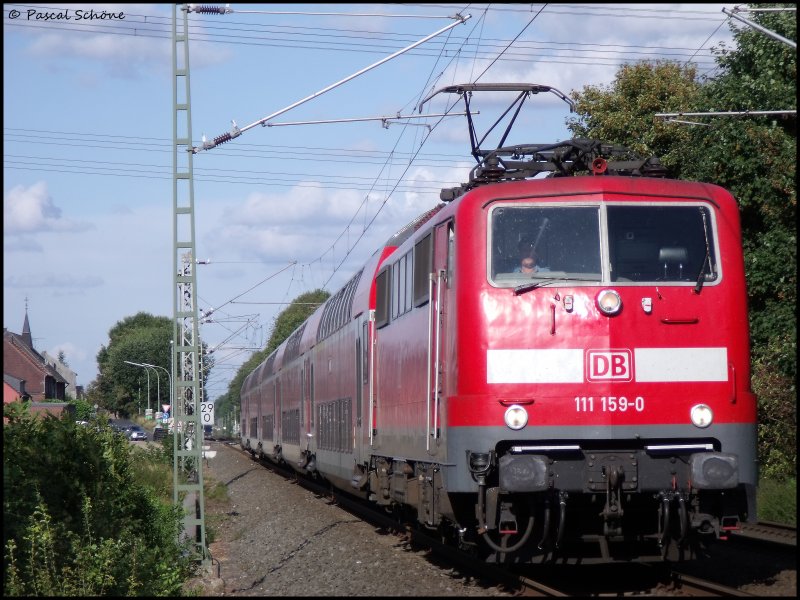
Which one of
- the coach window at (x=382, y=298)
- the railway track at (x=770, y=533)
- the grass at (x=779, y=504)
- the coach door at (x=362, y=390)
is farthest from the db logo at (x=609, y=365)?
the grass at (x=779, y=504)

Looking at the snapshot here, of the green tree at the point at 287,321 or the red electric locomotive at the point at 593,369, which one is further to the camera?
the green tree at the point at 287,321

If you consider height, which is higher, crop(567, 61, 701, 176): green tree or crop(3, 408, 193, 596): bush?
crop(567, 61, 701, 176): green tree

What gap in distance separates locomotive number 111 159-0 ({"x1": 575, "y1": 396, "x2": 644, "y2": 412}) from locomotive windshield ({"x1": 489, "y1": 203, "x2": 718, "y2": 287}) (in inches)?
41.7

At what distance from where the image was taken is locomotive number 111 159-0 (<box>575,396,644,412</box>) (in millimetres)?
9320

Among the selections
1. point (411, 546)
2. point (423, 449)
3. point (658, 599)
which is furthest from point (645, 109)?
point (658, 599)

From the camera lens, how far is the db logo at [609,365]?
9367mm

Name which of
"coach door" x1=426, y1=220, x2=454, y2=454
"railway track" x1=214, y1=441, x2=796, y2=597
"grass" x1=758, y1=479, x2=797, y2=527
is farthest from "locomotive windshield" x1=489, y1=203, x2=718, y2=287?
"grass" x1=758, y1=479, x2=797, y2=527

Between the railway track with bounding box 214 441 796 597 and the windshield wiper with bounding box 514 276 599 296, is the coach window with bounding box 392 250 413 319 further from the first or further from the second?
the railway track with bounding box 214 441 796 597

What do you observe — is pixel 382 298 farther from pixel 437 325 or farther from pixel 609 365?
pixel 609 365

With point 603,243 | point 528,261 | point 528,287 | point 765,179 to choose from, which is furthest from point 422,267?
point 765,179

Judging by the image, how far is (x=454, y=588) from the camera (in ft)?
35.9

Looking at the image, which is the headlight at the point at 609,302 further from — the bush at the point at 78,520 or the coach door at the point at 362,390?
the coach door at the point at 362,390

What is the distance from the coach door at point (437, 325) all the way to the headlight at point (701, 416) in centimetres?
229

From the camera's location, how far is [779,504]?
51.0ft
